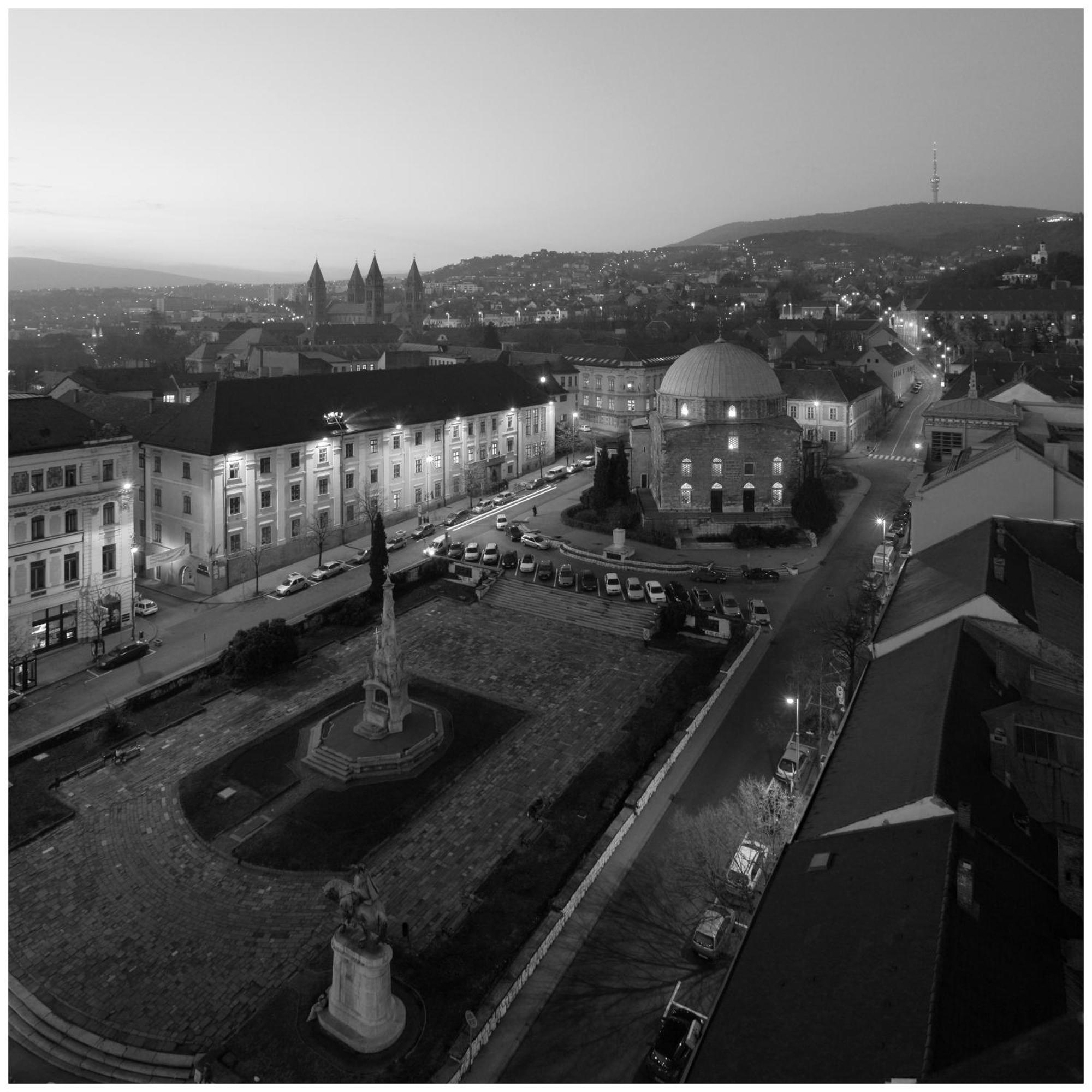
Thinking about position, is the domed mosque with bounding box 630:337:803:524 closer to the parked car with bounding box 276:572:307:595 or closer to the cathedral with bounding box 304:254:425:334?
the parked car with bounding box 276:572:307:595

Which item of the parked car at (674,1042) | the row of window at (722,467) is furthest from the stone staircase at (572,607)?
the parked car at (674,1042)

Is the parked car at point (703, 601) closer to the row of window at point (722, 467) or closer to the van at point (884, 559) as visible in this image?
the van at point (884, 559)

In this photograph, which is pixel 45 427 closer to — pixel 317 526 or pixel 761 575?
pixel 317 526

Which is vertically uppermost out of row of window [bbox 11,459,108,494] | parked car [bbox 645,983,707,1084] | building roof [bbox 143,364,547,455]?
building roof [bbox 143,364,547,455]

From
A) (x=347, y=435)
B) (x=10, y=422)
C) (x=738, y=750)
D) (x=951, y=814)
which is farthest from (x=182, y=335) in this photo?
(x=951, y=814)

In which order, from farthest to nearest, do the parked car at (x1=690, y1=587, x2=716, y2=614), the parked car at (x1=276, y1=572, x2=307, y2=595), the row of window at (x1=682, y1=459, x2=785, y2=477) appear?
1. the row of window at (x1=682, y1=459, x2=785, y2=477)
2. the parked car at (x1=276, y1=572, x2=307, y2=595)
3. the parked car at (x1=690, y1=587, x2=716, y2=614)

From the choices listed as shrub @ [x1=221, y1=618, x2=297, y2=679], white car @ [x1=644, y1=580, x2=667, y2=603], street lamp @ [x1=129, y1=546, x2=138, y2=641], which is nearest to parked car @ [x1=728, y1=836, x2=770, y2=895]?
white car @ [x1=644, y1=580, x2=667, y2=603]

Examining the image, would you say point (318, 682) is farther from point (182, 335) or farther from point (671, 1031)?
point (182, 335)
